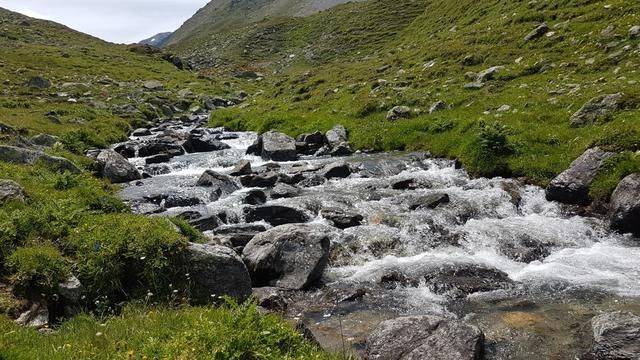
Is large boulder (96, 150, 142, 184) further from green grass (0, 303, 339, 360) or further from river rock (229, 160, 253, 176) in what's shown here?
green grass (0, 303, 339, 360)

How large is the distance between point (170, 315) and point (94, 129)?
32.5 m

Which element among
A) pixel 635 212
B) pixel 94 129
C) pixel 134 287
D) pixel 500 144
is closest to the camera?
pixel 134 287

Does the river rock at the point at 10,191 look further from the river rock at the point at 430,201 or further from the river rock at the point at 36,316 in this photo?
the river rock at the point at 430,201

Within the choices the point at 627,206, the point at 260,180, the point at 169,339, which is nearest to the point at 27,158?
the point at 260,180

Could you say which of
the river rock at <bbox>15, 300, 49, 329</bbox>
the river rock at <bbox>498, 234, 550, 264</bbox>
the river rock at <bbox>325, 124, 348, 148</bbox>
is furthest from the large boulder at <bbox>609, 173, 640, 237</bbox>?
the river rock at <bbox>325, 124, 348, 148</bbox>

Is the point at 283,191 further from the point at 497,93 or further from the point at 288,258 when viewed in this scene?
the point at 497,93

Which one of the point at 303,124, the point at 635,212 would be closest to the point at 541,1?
the point at 303,124

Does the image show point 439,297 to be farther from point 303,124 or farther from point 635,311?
point 303,124

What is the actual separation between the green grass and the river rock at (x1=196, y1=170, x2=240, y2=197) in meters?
14.6

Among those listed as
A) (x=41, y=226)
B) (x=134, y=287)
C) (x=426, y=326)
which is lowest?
(x=426, y=326)

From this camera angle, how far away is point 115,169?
79.0 ft

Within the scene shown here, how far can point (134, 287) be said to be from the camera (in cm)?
1000

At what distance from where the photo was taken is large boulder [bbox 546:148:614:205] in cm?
1700

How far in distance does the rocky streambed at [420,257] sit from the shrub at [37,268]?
434 centimetres
